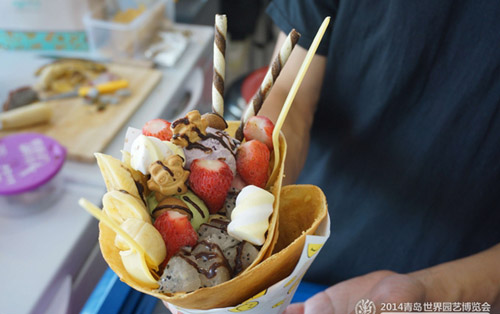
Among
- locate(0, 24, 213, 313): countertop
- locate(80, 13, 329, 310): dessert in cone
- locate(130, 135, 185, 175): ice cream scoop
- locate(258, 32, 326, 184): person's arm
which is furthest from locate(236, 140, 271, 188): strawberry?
locate(0, 24, 213, 313): countertop

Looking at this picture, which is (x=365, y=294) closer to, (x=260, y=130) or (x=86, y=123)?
(x=260, y=130)

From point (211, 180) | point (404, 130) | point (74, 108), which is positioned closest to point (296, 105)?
point (404, 130)

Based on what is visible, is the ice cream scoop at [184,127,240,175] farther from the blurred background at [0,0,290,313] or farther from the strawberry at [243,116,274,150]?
the blurred background at [0,0,290,313]

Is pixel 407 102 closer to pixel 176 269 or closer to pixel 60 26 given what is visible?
pixel 176 269

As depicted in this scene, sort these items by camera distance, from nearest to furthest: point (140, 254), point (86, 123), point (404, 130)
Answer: point (140, 254), point (404, 130), point (86, 123)

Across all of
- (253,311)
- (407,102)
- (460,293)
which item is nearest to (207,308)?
(253,311)

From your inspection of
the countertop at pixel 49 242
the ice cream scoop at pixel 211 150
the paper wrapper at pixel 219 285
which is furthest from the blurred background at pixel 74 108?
the ice cream scoop at pixel 211 150
